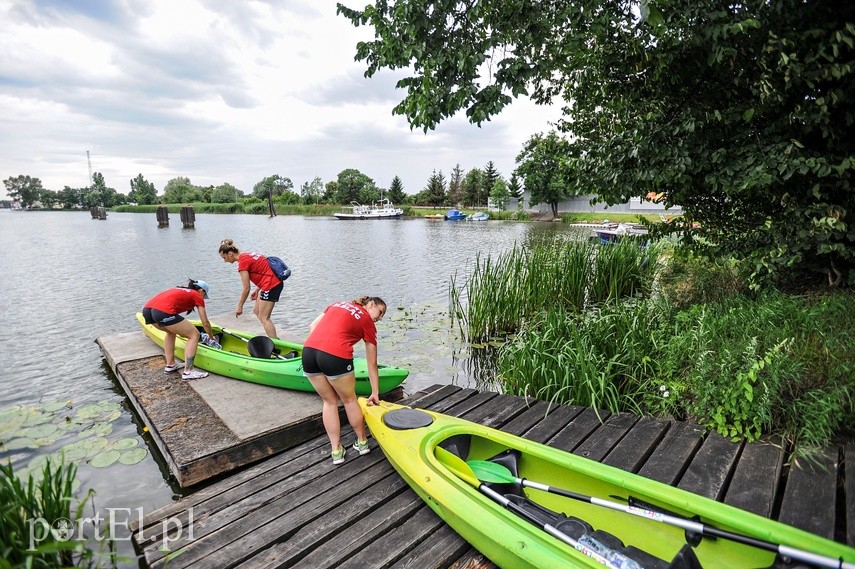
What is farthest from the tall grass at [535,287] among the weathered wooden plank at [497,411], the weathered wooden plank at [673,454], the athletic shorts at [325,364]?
the athletic shorts at [325,364]

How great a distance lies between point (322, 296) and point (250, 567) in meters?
11.1

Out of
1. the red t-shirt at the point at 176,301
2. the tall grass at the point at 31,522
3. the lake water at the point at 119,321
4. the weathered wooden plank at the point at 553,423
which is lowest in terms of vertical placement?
the lake water at the point at 119,321

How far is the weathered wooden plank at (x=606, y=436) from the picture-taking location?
3.75m

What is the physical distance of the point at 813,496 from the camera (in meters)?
2.88

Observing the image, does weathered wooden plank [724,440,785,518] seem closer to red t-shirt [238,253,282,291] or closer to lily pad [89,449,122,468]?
lily pad [89,449,122,468]

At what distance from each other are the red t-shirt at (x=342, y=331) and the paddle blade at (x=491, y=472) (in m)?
1.27

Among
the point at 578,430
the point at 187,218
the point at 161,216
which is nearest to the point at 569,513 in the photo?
the point at 578,430

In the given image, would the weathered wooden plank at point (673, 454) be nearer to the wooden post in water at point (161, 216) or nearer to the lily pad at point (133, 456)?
the lily pad at point (133, 456)

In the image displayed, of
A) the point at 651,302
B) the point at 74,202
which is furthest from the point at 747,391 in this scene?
the point at 74,202

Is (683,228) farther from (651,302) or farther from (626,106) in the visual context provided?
(626,106)

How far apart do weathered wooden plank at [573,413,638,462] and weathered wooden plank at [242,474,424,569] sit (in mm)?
1517

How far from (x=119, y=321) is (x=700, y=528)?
12262 millimetres

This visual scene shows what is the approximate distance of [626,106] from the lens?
6117 mm

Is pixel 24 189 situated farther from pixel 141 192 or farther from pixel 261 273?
pixel 261 273
